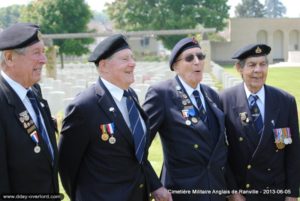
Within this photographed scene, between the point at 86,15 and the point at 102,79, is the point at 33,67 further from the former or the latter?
the point at 86,15

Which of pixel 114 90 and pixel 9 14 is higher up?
pixel 9 14

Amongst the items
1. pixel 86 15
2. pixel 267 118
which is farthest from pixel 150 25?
pixel 267 118

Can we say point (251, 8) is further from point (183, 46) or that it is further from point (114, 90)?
point (114, 90)

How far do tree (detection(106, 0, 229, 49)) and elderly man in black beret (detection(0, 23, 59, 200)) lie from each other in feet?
162

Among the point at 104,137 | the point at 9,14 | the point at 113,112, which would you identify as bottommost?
the point at 104,137

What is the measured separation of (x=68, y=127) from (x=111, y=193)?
56cm

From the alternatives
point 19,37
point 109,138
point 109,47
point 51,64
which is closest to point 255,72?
point 109,47

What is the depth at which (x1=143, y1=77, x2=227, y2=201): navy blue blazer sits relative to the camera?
3717mm

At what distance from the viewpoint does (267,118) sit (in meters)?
3.96

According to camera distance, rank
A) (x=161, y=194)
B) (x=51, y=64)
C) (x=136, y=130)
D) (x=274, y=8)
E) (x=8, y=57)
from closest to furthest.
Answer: (x=8, y=57) → (x=136, y=130) → (x=161, y=194) → (x=51, y=64) → (x=274, y=8)

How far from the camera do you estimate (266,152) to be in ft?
12.9

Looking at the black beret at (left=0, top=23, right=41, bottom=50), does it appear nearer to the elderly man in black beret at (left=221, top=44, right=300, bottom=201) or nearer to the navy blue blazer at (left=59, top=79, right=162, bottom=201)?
the navy blue blazer at (left=59, top=79, right=162, bottom=201)

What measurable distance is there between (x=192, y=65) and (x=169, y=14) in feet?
167

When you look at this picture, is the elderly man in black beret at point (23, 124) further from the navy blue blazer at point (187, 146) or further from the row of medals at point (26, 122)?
the navy blue blazer at point (187, 146)
